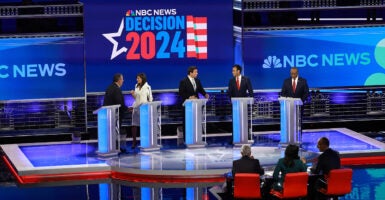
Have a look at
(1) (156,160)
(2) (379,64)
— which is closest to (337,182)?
(1) (156,160)

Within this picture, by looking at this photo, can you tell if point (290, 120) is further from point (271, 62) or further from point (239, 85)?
point (271, 62)

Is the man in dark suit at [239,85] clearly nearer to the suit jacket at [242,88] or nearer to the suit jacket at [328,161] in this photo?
the suit jacket at [242,88]

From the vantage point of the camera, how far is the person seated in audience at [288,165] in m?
11.0

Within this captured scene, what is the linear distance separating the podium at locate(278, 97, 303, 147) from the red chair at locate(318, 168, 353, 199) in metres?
3.61

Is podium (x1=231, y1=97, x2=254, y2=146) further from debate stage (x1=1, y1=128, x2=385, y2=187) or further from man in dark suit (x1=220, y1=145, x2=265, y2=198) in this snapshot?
man in dark suit (x1=220, y1=145, x2=265, y2=198)

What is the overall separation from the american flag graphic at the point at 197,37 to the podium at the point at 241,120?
204cm

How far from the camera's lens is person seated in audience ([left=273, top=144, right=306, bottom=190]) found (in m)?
11.0

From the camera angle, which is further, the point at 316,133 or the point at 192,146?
the point at 316,133

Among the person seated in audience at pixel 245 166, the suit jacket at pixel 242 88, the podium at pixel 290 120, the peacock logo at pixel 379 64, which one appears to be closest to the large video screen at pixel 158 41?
the suit jacket at pixel 242 88

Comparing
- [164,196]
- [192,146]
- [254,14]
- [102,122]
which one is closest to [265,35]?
[254,14]

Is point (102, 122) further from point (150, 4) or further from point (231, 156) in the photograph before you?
point (150, 4)

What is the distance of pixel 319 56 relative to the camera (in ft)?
56.1

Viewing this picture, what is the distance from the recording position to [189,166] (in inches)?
532

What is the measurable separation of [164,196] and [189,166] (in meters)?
1.16
